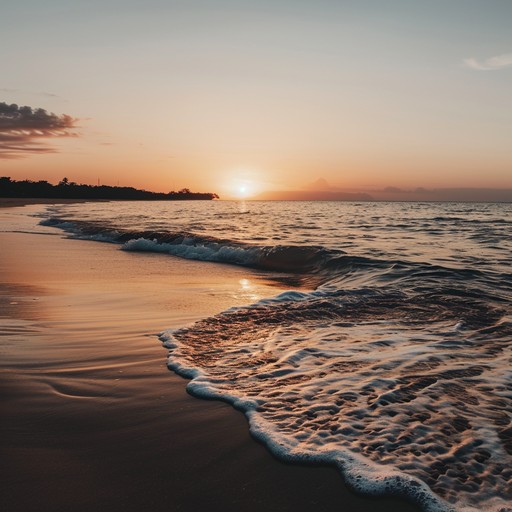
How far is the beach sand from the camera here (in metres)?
2.55

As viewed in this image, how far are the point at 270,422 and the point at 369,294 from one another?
5609mm

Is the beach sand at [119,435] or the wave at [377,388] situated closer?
the beach sand at [119,435]

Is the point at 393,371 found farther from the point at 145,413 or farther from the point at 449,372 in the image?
the point at 145,413

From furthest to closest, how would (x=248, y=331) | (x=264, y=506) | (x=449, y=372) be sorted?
(x=248, y=331) < (x=449, y=372) < (x=264, y=506)

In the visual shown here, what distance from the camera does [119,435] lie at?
3193mm

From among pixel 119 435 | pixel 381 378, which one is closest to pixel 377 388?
pixel 381 378

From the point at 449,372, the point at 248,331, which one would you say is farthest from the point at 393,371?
the point at 248,331

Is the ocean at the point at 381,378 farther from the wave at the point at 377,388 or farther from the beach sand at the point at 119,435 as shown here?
the beach sand at the point at 119,435

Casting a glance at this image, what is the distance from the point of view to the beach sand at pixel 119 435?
255cm

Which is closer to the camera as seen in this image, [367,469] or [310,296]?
[367,469]

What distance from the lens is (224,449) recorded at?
10.2 feet

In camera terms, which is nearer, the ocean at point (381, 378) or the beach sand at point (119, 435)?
the beach sand at point (119, 435)

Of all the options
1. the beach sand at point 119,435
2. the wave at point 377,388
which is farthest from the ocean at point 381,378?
the beach sand at point 119,435

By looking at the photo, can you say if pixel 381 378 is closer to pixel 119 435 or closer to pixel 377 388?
pixel 377 388
